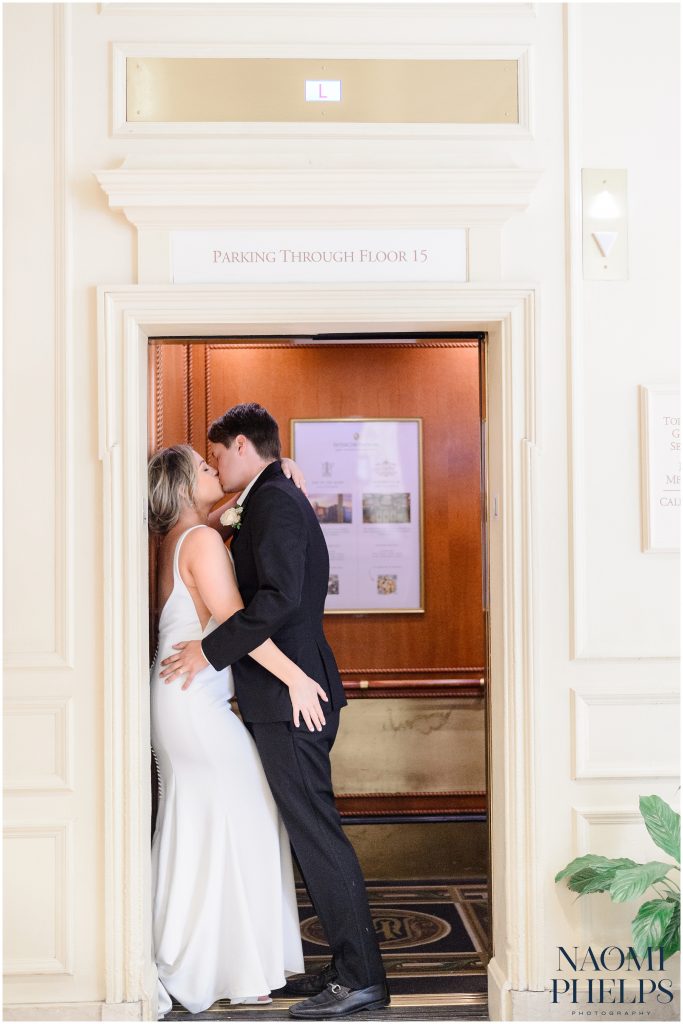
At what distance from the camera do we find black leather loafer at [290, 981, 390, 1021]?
11.0 ft

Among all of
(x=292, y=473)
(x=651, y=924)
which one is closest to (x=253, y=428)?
(x=292, y=473)

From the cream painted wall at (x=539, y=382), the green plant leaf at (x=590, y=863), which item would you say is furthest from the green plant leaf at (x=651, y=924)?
the cream painted wall at (x=539, y=382)

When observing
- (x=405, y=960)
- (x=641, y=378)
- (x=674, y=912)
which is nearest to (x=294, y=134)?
(x=641, y=378)

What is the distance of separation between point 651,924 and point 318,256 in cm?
240

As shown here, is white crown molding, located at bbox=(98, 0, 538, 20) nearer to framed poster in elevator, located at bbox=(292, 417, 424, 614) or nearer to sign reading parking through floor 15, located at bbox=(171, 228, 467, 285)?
sign reading parking through floor 15, located at bbox=(171, 228, 467, 285)

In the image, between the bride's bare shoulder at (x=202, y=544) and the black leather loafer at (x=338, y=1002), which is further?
the bride's bare shoulder at (x=202, y=544)

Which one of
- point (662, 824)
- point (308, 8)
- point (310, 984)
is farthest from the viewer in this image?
point (310, 984)

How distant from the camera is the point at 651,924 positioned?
2910 millimetres

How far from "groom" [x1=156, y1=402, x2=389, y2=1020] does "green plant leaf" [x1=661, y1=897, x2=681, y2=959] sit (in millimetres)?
1028

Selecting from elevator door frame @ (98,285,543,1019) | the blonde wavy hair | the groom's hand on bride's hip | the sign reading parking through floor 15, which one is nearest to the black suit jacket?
the groom's hand on bride's hip

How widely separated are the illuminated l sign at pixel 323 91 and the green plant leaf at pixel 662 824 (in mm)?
2548

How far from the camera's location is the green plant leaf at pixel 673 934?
296 cm

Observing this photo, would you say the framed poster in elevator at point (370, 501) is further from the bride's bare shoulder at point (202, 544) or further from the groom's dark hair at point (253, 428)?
the bride's bare shoulder at point (202, 544)

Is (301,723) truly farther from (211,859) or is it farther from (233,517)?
(233,517)
